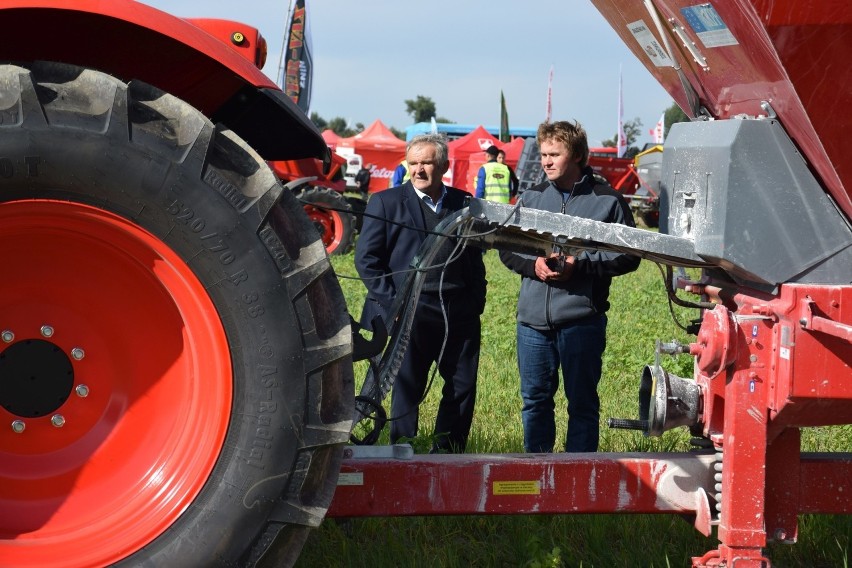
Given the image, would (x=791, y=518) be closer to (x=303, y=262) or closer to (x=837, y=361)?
Answer: (x=837, y=361)

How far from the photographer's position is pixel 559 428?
5.17 meters

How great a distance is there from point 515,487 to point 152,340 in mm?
1156

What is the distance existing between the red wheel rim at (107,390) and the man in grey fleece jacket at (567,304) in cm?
208

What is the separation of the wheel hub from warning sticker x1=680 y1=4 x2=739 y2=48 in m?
1.94

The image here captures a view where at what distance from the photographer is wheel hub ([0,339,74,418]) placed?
7.66 ft

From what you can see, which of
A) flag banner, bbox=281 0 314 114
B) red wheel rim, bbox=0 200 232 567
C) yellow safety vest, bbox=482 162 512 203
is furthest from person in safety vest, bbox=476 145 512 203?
red wheel rim, bbox=0 200 232 567

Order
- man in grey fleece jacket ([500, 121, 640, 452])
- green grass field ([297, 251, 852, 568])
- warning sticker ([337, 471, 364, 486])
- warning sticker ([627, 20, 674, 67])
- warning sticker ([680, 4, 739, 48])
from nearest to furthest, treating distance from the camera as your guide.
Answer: warning sticker ([680, 4, 739, 48])
warning sticker ([337, 471, 364, 486])
warning sticker ([627, 20, 674, 67])
green grass field ([297, 251, 852, 568])
man in grey fleece jacket ([500, 121, 640, 452])

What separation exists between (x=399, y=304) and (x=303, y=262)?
0.81m

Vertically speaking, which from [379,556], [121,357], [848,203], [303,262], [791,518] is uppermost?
[848,203]

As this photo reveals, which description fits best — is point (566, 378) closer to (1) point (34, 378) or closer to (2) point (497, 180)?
(1) point (34, 378)

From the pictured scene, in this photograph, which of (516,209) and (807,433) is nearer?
(516,209)

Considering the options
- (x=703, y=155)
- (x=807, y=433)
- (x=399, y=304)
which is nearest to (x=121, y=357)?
(x=399, y=304)

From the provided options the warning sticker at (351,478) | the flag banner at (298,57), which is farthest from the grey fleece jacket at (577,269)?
the flag banner at (298,57)

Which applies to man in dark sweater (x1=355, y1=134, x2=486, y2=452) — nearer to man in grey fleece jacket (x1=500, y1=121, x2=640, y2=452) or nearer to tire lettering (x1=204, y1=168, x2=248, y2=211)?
man in grey fleece jacket (x1=500, y1=121, x2=640, y2=452)
